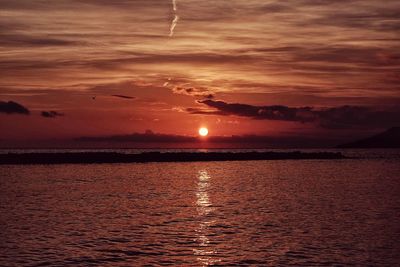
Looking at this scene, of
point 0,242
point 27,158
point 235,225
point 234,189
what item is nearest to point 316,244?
point 235,225

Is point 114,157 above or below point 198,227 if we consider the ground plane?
below

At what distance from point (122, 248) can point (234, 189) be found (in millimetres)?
35400

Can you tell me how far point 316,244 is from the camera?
28.6m

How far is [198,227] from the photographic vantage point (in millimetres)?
33844

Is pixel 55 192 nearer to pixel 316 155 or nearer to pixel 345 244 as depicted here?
pixel 345 244

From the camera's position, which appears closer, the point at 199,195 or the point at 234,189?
the point at 199,195

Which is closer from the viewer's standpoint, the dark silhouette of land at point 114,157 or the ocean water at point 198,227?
the ocean water at point 198,227

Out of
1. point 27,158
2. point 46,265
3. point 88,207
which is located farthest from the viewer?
point 27,158

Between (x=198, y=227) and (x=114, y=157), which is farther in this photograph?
(x=114, y=157)

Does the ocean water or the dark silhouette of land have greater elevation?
the ocean water

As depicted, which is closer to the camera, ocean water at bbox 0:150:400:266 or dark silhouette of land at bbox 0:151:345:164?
ocean water at bbox 0:150:400:266

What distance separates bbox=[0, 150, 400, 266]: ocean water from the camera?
25453 mm

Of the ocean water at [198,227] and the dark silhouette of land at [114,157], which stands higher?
the ocean water at [198,227]

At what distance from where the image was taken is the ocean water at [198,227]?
25.5m
